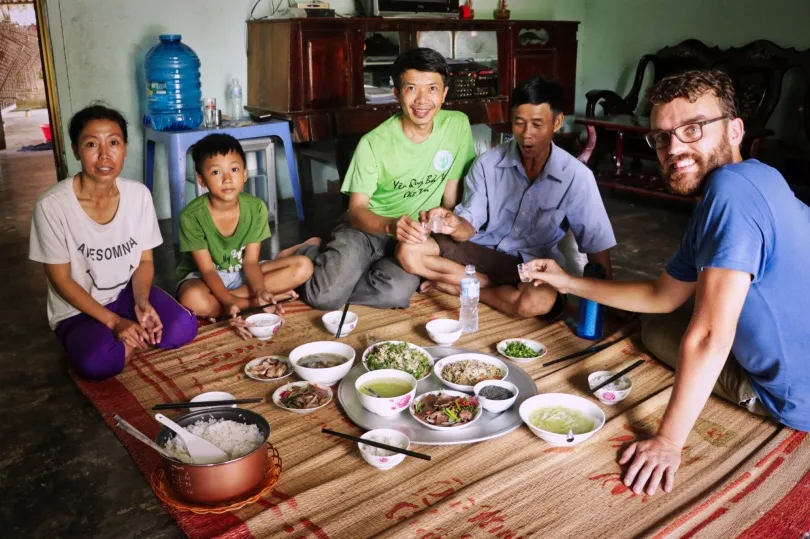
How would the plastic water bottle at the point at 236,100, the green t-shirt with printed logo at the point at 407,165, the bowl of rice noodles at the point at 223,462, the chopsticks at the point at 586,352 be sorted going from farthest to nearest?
1. the plastic water bottle at the point at 236,100
2. the green t-shirt with printed logo at the point at 407,165
3. the chopsticks at the point at 586,352
4. the bowl of rice noodles at the point at 223,462

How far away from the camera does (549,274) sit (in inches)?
96.7

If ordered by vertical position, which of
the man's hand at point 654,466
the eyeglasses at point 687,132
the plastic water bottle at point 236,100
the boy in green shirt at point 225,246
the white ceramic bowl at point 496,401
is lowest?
the man's hand at point 654,466

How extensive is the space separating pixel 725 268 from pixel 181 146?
3569 millimetres

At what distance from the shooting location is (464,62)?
5668 mm

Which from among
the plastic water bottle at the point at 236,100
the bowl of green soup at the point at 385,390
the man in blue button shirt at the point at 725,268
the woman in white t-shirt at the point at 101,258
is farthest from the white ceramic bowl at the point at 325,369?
the plastic water bottle at the point at 236,100

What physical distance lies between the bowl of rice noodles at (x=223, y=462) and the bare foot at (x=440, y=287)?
1615 millimetres

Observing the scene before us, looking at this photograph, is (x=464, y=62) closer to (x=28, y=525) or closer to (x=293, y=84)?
(x=293, y=84)

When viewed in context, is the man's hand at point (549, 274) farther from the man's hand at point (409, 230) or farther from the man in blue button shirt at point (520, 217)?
the man's hand at point (409, 230)

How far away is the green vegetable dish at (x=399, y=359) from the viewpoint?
89.4 inches

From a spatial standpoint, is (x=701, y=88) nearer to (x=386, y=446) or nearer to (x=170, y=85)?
(x=386, y=446)

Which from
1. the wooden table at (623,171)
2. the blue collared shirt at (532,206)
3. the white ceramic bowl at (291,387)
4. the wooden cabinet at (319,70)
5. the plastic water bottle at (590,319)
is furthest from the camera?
the wooden table at (623,171)

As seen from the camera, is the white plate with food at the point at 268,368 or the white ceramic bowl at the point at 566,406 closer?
the white ceramic bowl at the point at 566,406

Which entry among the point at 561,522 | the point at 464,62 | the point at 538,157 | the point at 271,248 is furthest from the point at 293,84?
the point at 561,522

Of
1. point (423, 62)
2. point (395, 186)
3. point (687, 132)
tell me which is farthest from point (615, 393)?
point (423, 62)
